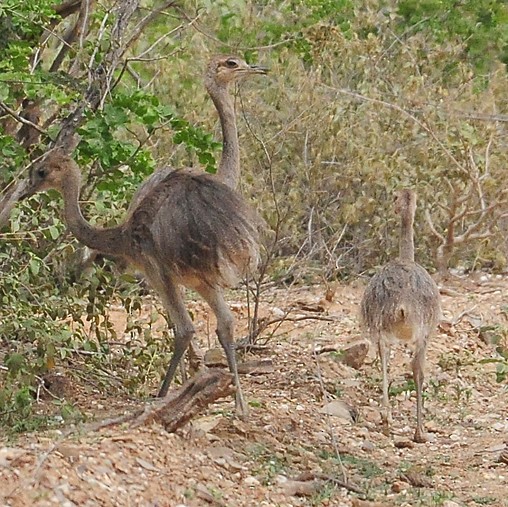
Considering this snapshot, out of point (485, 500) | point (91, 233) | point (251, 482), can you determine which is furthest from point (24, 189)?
point (485, 500)

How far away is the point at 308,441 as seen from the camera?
6.36 m

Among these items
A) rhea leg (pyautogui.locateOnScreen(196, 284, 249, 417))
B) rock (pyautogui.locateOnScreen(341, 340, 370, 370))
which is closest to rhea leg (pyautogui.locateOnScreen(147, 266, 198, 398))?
rhea leg (pyautogui.locateOnScreen(196, 284, 249, 417))

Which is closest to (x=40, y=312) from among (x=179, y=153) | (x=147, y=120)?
(x=147, y=120)

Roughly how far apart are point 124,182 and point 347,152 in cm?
335

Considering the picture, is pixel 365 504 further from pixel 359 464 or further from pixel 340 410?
pixel 340 410

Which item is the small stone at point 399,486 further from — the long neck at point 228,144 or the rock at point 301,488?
the long neck at point 228,144

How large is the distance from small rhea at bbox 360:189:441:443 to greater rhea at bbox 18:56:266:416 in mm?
1052

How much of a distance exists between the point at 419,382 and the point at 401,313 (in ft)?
1.35

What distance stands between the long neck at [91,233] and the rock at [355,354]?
2234mm

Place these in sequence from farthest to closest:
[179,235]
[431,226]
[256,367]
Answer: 1. [431,226]
2. [256,367]
3. [179,235]

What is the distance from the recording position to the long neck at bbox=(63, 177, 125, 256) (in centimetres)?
643

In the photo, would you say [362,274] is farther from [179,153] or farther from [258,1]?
[258,1]

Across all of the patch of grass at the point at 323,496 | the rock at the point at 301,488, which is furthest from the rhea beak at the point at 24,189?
the patch of grass at the point at 323,496

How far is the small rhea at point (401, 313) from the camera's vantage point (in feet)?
23.4
